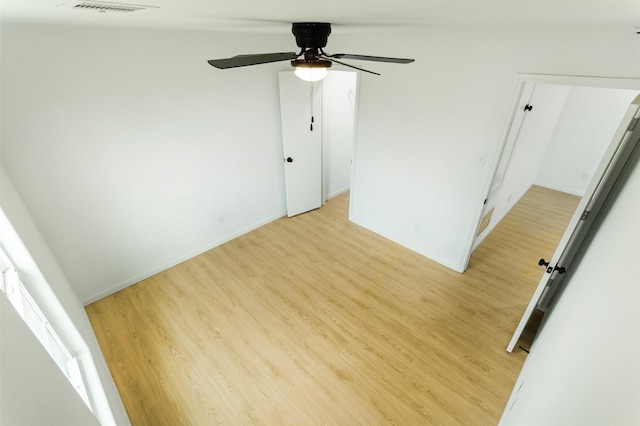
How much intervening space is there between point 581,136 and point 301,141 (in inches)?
202

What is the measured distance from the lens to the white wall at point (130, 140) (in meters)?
2.30

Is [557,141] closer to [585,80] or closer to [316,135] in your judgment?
[585,80]

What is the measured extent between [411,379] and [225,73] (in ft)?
12.1

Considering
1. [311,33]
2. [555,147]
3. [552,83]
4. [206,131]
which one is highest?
[311,33]

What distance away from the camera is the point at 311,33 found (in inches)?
71.0

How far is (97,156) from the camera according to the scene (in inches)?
106

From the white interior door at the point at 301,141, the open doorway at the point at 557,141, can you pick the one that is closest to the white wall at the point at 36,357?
the white interior door at the point at 301,141

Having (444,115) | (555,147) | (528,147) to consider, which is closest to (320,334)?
(444,115)

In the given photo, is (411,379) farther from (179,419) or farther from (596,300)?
(179,419)

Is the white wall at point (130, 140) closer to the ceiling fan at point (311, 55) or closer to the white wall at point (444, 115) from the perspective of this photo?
the white wall at point (444, 115)

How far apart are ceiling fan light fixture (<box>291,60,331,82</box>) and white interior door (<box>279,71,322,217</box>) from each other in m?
1.98

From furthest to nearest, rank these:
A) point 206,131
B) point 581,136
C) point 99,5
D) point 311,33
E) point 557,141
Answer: point 557,141
point 581,136
point 206,131
point 311,33
point 99,5

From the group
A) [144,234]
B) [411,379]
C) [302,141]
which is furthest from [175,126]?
[411,379]

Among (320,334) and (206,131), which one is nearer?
(320,334)
